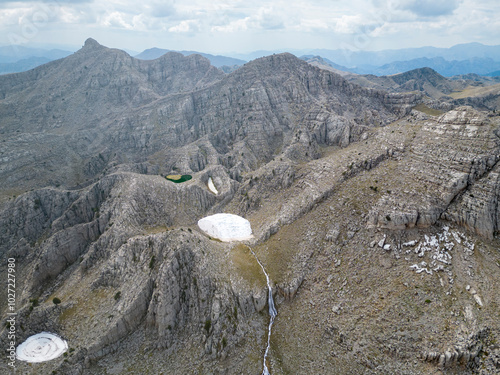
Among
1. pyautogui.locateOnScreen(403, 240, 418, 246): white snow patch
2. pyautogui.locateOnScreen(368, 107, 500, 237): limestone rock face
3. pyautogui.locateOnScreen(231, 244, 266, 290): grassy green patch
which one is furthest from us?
pyautogui.locateOnScreen(231, 244, 266, 290): grassy green patch

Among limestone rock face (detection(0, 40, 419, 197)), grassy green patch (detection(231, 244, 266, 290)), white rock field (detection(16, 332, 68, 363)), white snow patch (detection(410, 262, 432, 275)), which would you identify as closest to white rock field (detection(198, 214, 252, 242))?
grassy green patch (detection(231, 244, 266, 290))

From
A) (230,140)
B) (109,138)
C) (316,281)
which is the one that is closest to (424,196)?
(316,281)

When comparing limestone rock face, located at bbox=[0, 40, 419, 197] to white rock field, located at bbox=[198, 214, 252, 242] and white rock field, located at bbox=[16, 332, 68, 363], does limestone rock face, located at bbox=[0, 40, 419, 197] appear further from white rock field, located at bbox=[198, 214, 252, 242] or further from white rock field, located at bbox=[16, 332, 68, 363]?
white rock field, located at bbox=[16, 332, 68, 363]

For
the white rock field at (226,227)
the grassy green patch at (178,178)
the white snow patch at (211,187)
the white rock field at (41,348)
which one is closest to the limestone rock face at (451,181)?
the white rock field at (226,227)

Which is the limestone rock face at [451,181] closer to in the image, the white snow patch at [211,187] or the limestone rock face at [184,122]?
the limestone rock face at [184,122]

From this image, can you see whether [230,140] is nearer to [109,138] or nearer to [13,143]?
[109,138]

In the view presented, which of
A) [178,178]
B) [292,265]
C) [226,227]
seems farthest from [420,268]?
[178,178]
